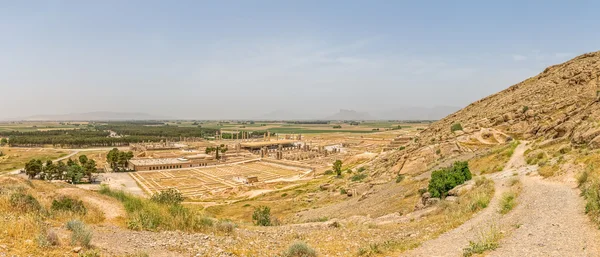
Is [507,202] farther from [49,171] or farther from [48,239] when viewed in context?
[49,171]

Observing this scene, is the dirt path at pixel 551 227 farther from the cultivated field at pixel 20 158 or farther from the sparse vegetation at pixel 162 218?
the cultivated field at pixel 20 158

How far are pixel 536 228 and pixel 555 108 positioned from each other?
81.9ft

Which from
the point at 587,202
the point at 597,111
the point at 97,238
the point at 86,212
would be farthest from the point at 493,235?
the point at 597,111

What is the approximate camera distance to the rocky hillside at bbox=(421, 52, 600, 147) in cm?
2242

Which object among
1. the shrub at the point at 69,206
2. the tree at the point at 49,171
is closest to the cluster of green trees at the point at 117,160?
the tree at the point at 49,171

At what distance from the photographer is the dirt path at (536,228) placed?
28.1ft

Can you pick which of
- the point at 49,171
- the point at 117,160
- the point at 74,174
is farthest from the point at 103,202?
the point at 117,160

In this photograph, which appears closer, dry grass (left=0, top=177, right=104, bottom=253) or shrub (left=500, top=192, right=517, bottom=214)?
dry grass (left=0, top=177, right=104, bottom=253)

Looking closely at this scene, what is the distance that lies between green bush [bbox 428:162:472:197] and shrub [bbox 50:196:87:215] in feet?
55.0

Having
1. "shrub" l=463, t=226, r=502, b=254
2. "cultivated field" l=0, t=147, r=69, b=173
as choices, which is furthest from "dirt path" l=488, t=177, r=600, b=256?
"cultivated field" l=0, t=147, r=69, b=173

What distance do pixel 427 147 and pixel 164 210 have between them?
83.9ft

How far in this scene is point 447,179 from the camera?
746 inches

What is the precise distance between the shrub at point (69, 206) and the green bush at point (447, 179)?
16765 millimetres

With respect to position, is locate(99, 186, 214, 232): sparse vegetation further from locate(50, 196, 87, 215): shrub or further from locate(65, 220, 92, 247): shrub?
locate(65, 220, 92, 247): shrub
